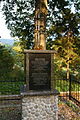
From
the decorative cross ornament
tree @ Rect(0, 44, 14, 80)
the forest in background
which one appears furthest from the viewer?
tree @ Rect(0, 44, 14, 80)

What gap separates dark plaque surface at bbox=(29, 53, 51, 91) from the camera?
5.31 metres

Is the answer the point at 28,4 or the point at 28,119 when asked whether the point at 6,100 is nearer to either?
the point at 28,119

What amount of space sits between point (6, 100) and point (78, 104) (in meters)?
3.04

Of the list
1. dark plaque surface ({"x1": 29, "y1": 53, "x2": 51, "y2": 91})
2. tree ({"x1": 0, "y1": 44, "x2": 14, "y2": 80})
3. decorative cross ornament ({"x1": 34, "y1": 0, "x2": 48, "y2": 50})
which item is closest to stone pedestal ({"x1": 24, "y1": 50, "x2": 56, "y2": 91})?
dark plaque surface ({"x1": 29, "y1": 53, "x2": 51, "y2": 91})

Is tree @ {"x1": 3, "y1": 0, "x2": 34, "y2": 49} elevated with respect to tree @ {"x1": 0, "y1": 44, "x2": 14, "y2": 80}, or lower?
elevated

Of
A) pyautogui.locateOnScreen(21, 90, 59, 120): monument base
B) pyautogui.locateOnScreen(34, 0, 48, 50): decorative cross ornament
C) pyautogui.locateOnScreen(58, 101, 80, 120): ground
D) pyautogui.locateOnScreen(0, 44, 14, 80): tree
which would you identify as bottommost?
pyautogui.locateOnScreen(58, 101, 80, 120): ground

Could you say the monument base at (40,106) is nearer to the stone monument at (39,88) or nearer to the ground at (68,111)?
the stone monument at (39,88)

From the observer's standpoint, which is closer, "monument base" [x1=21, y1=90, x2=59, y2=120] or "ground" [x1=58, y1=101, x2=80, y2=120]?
"monument base" [x1=21, y1=90, x2=59, y2=120]

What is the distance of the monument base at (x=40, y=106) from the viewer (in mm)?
5375

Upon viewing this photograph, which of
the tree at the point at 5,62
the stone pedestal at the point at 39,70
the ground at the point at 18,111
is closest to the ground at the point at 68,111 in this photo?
the ground at the point at 18,111

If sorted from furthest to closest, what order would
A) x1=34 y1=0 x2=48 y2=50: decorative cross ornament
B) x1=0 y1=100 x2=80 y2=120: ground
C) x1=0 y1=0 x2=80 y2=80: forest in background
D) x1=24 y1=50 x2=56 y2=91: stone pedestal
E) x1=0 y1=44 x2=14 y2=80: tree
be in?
x1=0 y1=44 x2=14 y2=80: tree < x1=0 y1=0 x2=80 y2=80: forest in background < x1=34 y1=0 x2=48 y2=50: decorative cross ornament < x1=0 y1=100 x2=80 y2=120: ground < x1=24 y1=50 x2=56 y2=91: stone pedestal

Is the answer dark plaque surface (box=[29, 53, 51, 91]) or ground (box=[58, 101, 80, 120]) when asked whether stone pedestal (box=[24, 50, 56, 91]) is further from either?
ground (box=[58, 101, 80, 120])

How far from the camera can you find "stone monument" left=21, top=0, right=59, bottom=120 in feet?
17.4

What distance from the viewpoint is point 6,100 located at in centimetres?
776
